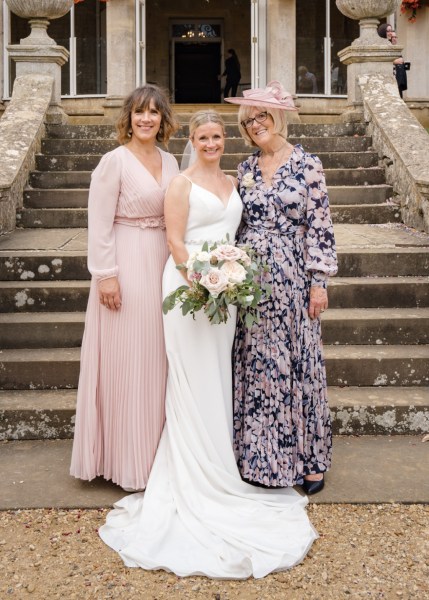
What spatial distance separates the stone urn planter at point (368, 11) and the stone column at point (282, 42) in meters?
4.03

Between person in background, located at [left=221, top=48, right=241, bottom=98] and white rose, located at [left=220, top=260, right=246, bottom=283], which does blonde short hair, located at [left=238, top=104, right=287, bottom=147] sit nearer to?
white rose, located at [left=220, top=260, right=246, bottom=283]

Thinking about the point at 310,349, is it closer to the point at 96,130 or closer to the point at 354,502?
the point at 354,502

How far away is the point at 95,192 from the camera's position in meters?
3.39

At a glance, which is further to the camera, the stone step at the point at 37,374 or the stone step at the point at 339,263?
the stone step at the point at 339,263

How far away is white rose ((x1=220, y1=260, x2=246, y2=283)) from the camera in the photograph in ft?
10.1

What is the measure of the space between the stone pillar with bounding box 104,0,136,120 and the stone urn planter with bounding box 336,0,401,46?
15.9ft

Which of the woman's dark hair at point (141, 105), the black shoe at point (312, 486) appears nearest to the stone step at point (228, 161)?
the woman's dark hair at point (141, 105)

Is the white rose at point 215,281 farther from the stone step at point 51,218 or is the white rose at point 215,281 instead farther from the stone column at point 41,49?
the stone column at point 41,49

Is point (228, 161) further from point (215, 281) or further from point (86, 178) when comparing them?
point (215, 281)

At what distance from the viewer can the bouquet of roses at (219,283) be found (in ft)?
10.1

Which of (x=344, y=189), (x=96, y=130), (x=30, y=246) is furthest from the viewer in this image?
(x=96, y=130)

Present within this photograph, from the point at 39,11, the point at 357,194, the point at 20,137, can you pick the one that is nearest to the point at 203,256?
the point at 357,194

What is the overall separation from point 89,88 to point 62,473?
35.4ft

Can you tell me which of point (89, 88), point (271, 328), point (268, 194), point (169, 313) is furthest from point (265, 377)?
point (89, 88)
